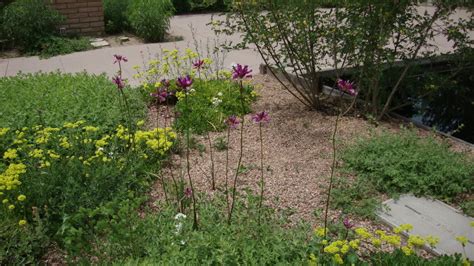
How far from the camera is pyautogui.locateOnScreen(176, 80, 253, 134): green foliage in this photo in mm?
4852

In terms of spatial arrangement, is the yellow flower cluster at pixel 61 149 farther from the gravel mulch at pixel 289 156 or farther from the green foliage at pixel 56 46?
the green foliage at pixel 56 46

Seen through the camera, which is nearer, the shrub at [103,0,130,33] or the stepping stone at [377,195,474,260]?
the stepping stone at [377,195,474,260]

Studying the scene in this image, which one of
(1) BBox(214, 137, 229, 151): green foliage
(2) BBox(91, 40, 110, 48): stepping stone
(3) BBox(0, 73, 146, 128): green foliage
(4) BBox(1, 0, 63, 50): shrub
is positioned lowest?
(1) BBox(214, 137, 229, 151): green foliage

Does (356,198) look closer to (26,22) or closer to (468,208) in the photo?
(468,208)

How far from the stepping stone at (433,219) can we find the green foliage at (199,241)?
0.74m

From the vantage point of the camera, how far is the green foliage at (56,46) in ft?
27.9

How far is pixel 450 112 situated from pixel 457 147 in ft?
5.71

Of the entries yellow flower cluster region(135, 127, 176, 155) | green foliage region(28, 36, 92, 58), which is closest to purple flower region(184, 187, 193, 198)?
yellow flower cluster region(135, 127, 176, 155)

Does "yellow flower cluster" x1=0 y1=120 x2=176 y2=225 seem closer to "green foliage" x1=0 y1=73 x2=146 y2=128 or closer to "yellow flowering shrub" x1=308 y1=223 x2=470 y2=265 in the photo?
"green foliage" x1=0 y1=73 x2=146 y2=128

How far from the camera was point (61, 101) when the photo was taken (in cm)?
502

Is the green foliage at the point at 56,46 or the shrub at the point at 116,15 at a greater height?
the shrub at the point at 116,15

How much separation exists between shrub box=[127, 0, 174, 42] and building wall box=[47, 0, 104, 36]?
2.97 ft

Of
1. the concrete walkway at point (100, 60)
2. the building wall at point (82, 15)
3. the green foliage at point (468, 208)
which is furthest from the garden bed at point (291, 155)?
the building wall at point (82, 15)

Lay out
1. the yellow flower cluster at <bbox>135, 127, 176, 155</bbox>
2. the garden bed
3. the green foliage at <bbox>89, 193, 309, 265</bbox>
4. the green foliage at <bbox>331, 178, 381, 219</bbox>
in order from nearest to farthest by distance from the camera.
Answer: the green foliage at <bbox>89, 193, 309, 265</bbox>, the green foliage at <bbox>331, 178, 381, 219</bbox>, the garden bed, the yellow flower cluster at <bbox>135, 127, 176, 155</bbox>
